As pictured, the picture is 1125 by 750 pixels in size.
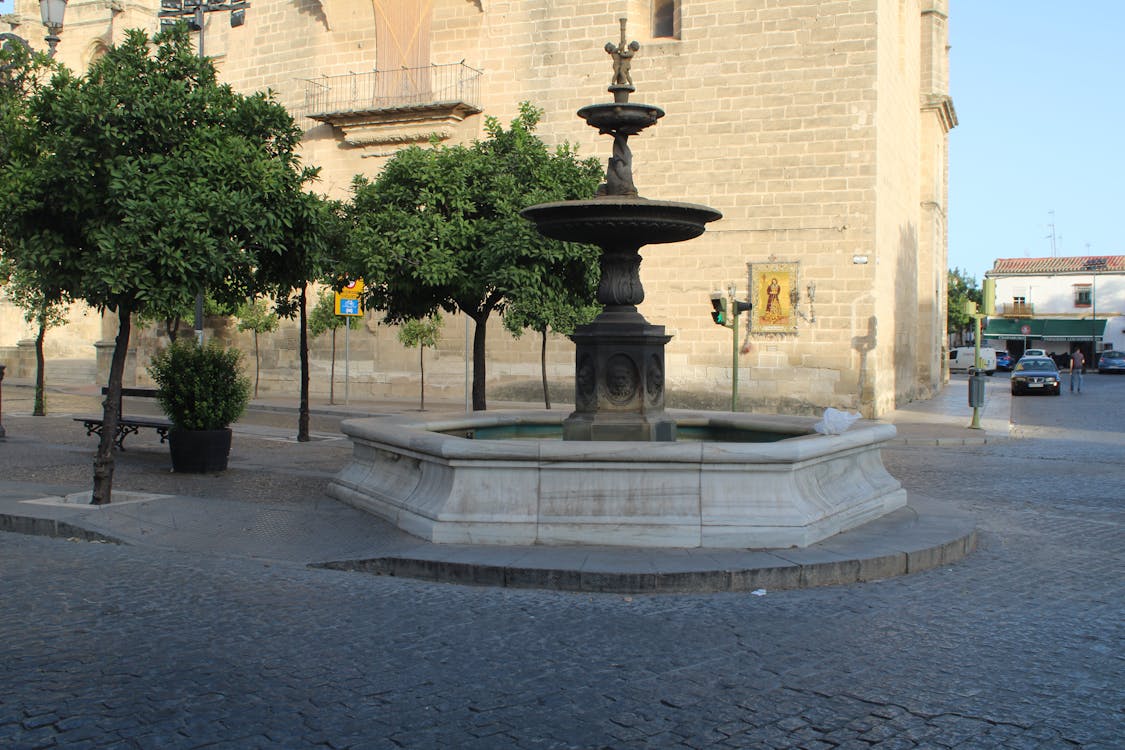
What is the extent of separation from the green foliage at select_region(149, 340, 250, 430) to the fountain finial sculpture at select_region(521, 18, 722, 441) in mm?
4904

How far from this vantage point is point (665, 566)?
6.84 m

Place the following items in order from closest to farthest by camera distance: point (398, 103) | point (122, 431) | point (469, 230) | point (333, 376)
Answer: point (122, 431) < point (469, 230) < point (398, 103) < point (333, 376)

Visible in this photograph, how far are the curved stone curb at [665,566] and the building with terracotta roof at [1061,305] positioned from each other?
70248mm

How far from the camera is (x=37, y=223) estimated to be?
9289mm

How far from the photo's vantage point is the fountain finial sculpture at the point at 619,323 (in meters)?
9.10

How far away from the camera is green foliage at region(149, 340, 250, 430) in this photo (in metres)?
12.1

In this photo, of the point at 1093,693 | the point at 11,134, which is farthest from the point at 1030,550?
the point at 11,134

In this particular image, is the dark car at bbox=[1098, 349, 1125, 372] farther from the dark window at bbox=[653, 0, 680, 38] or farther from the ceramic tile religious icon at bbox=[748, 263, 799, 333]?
the dark window at bbox=[653, 0, 680, 38]

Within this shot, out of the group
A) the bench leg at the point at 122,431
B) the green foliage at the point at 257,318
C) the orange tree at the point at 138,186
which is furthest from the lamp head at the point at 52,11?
the green foliage at the point at 257,318

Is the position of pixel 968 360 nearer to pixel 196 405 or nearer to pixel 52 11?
pixel 52 11

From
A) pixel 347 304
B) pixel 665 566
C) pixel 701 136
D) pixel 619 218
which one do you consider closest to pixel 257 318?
pixel 347 304

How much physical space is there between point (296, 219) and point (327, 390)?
19.8 meters

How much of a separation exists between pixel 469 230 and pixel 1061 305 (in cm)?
7096

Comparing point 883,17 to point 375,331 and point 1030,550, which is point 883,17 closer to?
point 375,331
